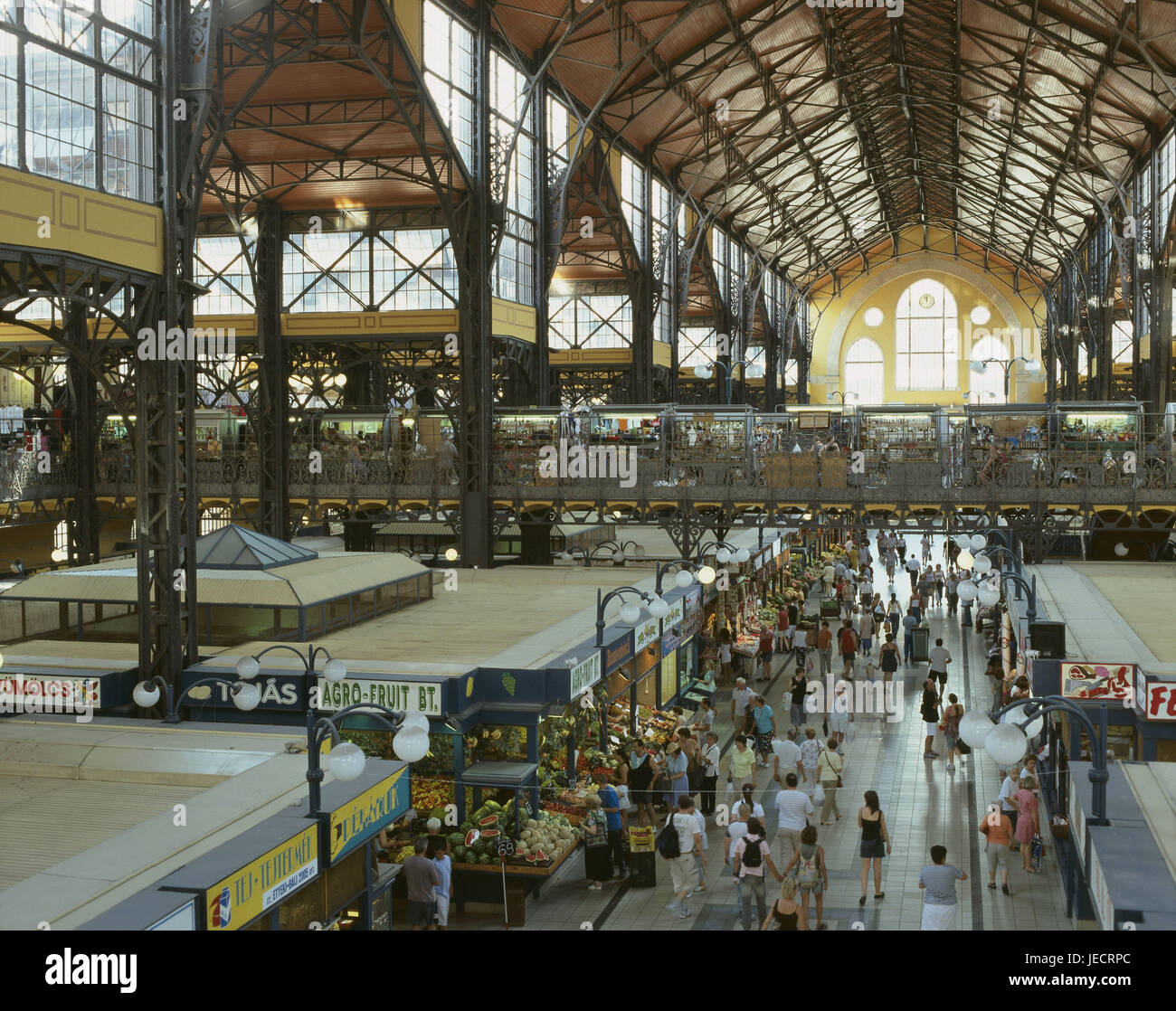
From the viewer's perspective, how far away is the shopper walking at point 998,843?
14984 mm

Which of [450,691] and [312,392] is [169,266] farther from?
[312,392]

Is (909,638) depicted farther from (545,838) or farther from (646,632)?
(545,838)

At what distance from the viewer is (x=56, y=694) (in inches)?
630

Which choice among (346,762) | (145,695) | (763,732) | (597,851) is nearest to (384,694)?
(145,695)

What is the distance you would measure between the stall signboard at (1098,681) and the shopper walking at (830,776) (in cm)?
349

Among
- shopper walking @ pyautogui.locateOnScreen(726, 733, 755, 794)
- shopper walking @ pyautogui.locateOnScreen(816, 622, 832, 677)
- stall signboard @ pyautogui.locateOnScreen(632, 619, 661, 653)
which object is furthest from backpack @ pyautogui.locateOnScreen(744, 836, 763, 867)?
shopper walking @ pyautogui.locateOnScreen(816, 622, 832, 677)

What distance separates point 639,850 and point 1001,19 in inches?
1167

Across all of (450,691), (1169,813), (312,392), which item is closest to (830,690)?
(450,691)

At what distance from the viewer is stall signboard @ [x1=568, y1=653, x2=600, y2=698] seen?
54.5 ft

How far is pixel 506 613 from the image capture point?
22000mm

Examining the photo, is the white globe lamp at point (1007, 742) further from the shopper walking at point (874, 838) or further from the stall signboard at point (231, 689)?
the stall signboard at point (231, 689)

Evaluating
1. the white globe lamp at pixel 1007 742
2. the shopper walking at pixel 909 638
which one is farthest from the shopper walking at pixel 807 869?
the shopper walking at pixel 909 638

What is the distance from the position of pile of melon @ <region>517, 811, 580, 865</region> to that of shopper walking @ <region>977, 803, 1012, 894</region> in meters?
5.31

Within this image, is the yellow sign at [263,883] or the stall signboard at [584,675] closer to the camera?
the yellow sign at [263,883]
